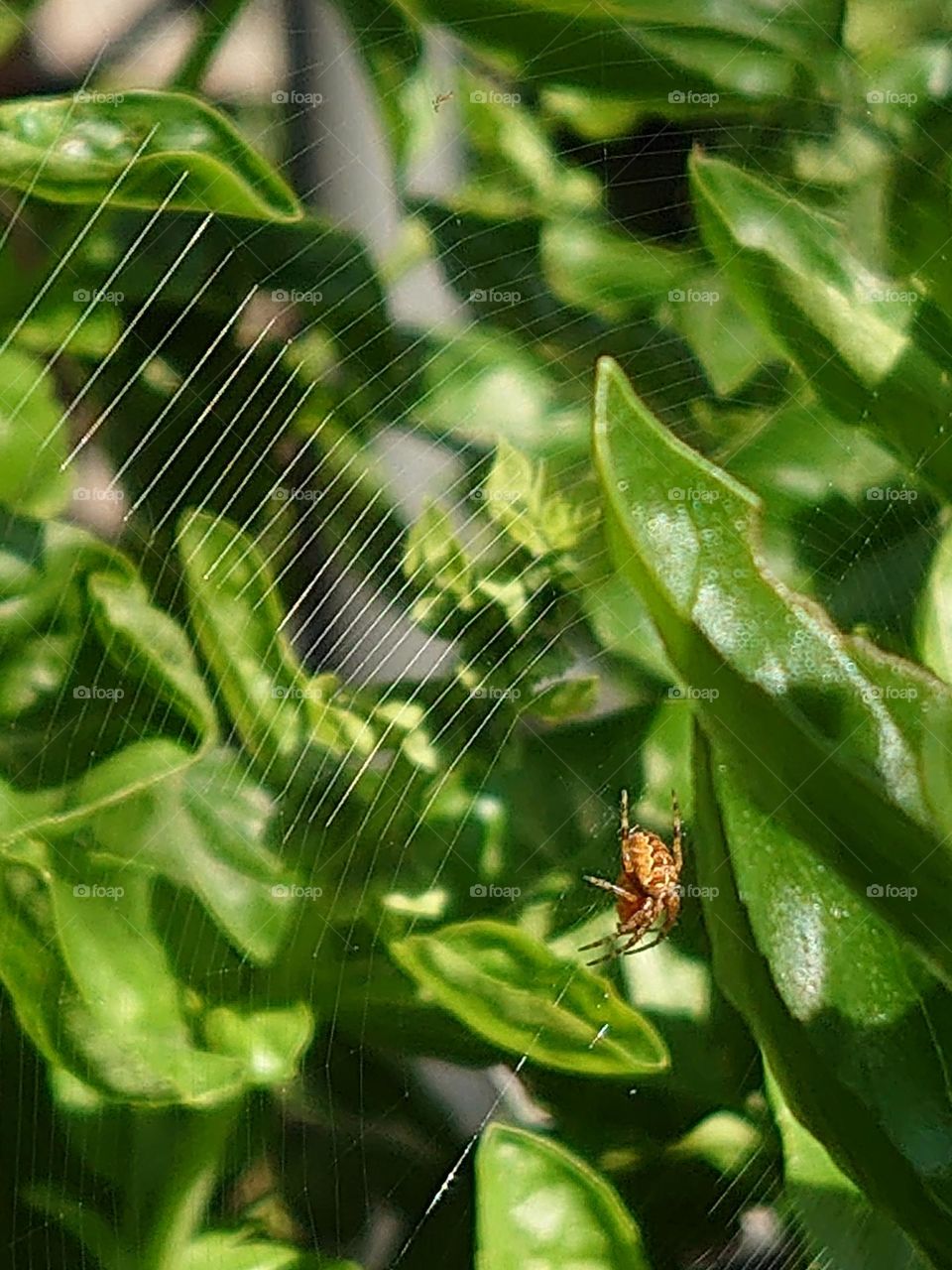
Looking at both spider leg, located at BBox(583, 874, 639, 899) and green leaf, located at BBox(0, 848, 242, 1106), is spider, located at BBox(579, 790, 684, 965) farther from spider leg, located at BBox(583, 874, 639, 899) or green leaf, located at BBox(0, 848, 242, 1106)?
green leaf, located at BBox(0, 848, 242, 1106)

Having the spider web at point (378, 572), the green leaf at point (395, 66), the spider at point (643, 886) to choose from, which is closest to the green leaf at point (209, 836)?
the spider web at point (378, 572)

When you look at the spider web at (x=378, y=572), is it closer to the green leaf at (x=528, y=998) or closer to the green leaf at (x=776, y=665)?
the green leaf at (x=528, y=998)

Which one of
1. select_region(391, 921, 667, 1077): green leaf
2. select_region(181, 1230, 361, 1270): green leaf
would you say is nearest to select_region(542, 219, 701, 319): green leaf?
select_region(391, 921, 667, 1077): green leaf

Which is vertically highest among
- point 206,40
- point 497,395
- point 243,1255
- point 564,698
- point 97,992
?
point 206,40

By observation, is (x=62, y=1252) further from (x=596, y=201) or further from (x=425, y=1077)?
(x=596, y=201)

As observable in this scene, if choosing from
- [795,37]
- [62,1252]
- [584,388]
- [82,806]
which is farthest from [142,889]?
[795,37]

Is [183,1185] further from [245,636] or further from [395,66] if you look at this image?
[395,66]

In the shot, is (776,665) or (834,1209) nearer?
(776,665)

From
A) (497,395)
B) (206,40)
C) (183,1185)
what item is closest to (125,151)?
(206,40)
